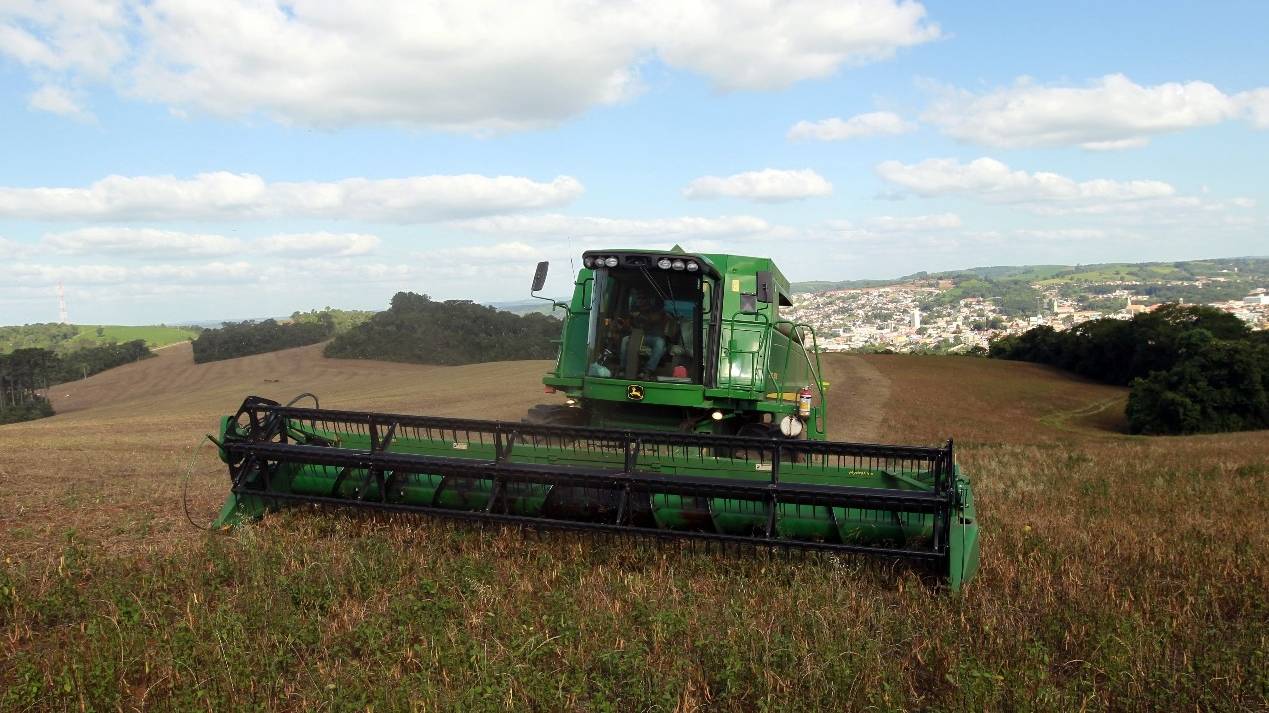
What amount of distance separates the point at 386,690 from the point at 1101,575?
4.15 m

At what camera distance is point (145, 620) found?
4.25 m

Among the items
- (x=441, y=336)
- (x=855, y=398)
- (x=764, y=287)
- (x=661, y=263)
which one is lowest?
(x=855, y=398)

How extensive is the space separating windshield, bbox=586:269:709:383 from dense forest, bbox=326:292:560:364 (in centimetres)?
3626

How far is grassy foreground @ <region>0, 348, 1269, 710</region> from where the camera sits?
3.54 meters

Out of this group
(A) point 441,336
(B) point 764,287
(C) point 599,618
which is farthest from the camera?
(A) point 441,336

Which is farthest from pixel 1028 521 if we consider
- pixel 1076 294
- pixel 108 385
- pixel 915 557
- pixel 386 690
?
pixel 1076 294

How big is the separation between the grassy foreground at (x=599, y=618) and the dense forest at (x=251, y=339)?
48.8 metres

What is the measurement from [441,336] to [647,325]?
127ft

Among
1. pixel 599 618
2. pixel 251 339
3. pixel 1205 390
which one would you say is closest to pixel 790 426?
pixel 599 618

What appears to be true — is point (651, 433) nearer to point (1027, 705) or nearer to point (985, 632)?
point (985, 632)

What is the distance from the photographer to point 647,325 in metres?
9.35

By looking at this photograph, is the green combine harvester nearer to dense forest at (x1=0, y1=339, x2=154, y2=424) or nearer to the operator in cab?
the operator in cab

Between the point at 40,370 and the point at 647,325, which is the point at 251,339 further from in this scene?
the point at 647,325

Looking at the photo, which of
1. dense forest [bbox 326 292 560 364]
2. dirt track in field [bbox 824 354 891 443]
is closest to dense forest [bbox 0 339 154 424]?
dense forest [bbox 326 292 560 364]
